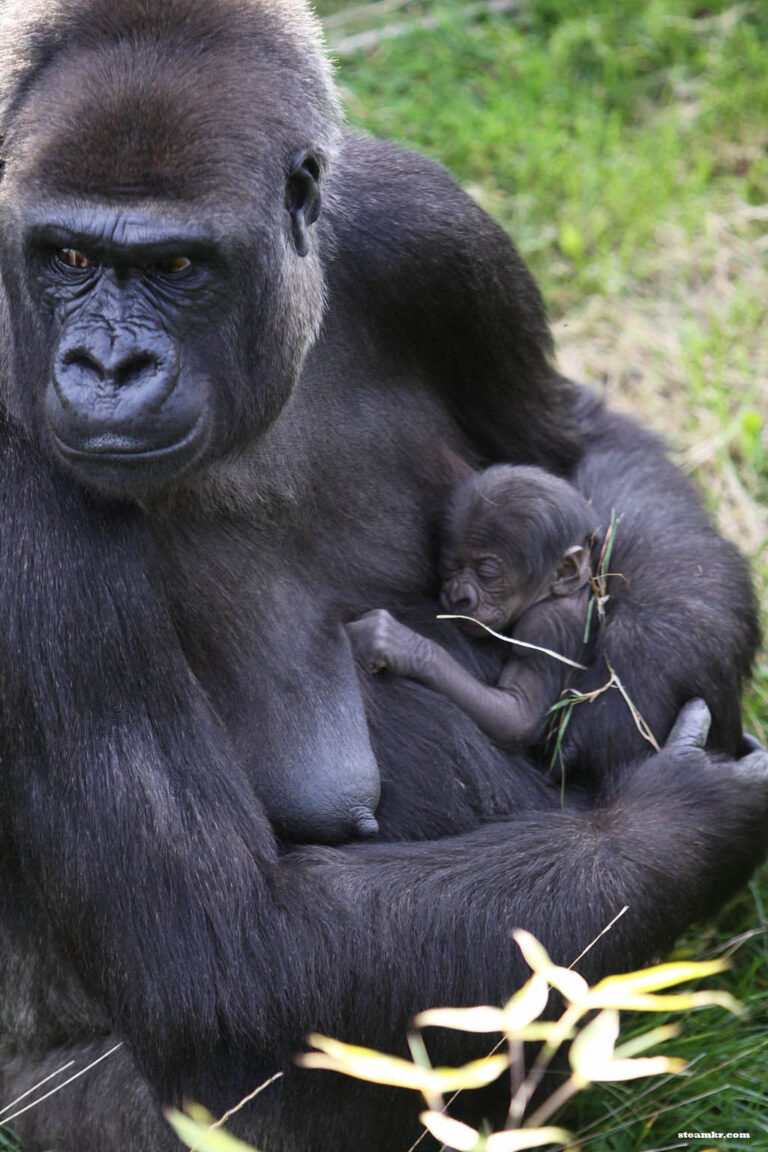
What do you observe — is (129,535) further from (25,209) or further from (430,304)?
(430,304)

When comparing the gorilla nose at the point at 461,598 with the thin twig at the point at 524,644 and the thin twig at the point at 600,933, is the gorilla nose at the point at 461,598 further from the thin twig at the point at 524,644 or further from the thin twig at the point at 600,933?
the thin twig at the point at 600,933

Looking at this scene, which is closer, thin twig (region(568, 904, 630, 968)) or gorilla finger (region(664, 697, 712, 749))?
thin twig (region(568, 904, 630, 968))

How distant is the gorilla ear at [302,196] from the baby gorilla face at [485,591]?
1.04 meters

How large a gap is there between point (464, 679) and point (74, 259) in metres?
1.44

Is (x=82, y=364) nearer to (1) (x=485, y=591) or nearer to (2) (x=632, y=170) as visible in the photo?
(1) (x=485, y=591)

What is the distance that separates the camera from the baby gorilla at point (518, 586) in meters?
3.77

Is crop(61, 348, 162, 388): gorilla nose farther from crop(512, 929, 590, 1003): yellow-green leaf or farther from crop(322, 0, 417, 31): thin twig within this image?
crop(322, 0, 417, 31): thin twig

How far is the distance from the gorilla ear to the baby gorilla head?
0.99 meters

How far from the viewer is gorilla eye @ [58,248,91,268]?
112 inches

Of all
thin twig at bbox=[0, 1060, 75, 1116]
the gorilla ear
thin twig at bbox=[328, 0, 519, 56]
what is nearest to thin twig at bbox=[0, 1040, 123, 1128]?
thin twig at bbox=[0, 1060, 75, 1116]

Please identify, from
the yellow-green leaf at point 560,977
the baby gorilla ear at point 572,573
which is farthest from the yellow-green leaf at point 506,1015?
the baby gorilla ear at point 572,573

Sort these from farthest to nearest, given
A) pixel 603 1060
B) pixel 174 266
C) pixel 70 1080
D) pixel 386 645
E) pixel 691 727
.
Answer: pixel 691 727, pixel 386 645, pixel 70 1080, pixel 174 266, pixel 603 1060

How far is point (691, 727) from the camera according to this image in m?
3.70

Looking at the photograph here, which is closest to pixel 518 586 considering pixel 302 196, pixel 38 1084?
pixel 302 196
